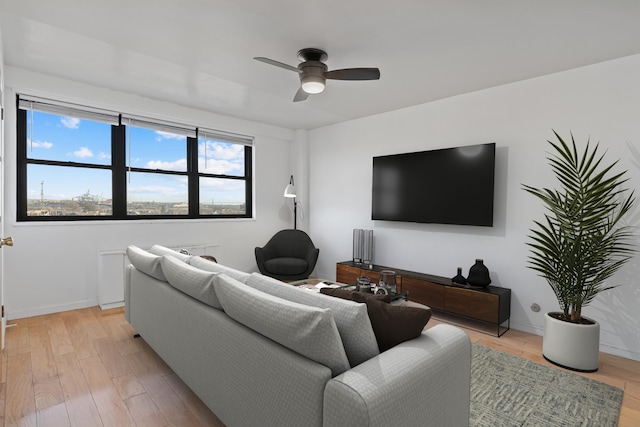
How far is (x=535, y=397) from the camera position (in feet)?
6.92

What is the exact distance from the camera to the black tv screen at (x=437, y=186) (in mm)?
3416

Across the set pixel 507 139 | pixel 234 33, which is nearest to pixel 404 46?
pixel 234 33

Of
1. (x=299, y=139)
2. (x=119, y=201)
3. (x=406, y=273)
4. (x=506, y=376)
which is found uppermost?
(x=299, y=139)

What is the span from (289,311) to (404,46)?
2309mm

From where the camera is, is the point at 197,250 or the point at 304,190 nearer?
the point at 197,250

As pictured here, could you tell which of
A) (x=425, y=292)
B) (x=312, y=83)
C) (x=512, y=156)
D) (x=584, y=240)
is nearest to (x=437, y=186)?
(x=512, y=156)

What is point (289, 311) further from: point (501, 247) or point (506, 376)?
point (501, 247)

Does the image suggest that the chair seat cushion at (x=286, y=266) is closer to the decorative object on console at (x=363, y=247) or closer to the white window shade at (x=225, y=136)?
the decorative object on console at (x=363, y=247)

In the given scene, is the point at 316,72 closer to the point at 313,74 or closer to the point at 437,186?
the point at 313,74

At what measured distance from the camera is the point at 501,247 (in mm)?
3410

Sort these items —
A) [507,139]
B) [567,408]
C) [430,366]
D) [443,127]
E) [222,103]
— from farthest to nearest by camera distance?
1. [222,103]
2. [443,127]
3. [507,139]
4. [567,408]
5. [430,366]

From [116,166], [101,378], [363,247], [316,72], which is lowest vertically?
[101,378]

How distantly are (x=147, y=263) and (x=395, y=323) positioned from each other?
6.36 feet

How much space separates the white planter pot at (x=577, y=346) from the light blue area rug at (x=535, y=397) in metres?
0.12
